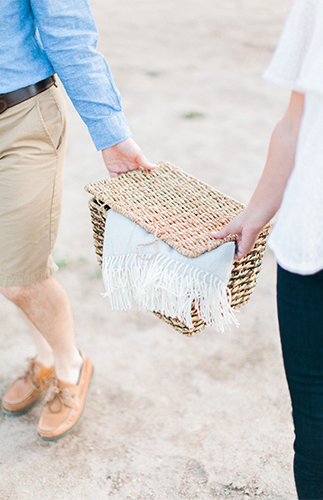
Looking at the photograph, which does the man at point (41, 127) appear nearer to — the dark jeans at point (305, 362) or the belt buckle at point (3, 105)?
the belt buckle at point (3, 105)

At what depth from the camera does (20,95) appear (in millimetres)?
1446

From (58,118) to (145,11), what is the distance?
24.5 ft

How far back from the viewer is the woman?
0.85 m

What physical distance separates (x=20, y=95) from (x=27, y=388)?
1.14m

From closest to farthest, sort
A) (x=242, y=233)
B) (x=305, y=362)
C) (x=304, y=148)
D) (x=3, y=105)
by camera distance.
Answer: (x=304, y=148) → (x=305, y=362) → (x=242, y=233) → (x=3, y=105)

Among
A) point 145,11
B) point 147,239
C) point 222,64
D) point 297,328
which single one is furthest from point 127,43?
point 297,328

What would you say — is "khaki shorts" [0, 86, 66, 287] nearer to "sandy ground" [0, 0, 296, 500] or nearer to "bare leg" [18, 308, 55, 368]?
"bare leg" [18, 308, 55, 368]

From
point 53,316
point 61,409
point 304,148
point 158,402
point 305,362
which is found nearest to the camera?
point 304,148

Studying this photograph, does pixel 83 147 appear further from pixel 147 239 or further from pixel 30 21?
pixel 147 239

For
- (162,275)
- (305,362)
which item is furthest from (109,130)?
(305,362)

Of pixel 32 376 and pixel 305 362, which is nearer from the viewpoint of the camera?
pixel 305 362

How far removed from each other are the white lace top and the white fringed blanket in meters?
0.34

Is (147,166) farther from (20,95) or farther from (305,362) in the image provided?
(305,362)

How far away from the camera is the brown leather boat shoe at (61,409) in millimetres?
1778
